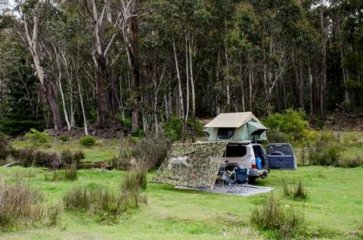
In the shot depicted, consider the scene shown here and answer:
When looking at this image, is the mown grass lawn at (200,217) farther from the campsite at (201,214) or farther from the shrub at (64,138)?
the shrub at (64,138)

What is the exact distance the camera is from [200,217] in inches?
405

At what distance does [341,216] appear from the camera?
34.7 feet

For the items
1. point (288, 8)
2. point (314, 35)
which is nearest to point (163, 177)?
point (288, 8)

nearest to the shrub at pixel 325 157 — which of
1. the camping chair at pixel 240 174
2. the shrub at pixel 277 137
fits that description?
the shrub at pixel 277 137

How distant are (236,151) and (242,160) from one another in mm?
384

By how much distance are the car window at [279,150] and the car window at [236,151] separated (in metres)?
2.02

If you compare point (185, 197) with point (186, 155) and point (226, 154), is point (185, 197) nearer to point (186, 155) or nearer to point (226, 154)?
point (186, 155)

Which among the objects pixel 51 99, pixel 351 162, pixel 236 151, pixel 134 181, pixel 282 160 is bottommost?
pixel 351 162

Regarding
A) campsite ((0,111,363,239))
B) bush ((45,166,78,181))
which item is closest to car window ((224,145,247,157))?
campsite ((0,111,363,239))

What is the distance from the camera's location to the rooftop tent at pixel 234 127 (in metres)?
19.3

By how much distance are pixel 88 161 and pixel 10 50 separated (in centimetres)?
2055

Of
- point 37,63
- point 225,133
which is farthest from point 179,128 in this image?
point 225,133

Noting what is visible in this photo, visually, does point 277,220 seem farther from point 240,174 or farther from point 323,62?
point 323,62

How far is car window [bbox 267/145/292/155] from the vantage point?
56.2ft
